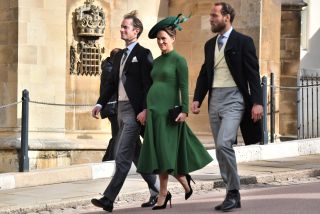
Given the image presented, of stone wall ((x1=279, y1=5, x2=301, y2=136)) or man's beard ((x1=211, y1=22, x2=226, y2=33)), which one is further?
stone wall ((x1=279, y1=5, x2=301, y2=136))

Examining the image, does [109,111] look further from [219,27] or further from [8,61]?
[219,27]

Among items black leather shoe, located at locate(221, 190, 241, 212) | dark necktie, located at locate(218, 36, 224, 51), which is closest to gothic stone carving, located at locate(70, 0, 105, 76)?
dark necktie, located at locate(218, 36, 224, 51)

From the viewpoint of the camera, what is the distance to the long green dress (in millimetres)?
9398

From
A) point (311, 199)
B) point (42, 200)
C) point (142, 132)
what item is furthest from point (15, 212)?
point (311, 199)

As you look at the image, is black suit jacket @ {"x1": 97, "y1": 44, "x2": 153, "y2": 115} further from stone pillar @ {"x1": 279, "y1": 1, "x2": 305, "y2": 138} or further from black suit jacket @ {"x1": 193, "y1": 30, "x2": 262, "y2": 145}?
stone pillar @ {"x1": 279, "y1": 1, "x2": 305, "y2": 138}

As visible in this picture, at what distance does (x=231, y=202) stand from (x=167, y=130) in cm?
90

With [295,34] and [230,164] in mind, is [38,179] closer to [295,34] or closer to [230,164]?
[230,164]

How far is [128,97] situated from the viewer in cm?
968

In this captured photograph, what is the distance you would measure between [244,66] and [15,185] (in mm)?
3555

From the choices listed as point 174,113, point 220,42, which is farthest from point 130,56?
point 220,42

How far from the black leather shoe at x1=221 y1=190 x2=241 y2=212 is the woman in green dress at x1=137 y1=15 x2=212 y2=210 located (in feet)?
1.38

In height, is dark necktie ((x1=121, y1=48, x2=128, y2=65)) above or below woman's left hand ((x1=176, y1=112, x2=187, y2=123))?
above

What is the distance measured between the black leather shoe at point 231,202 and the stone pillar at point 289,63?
1474 cm

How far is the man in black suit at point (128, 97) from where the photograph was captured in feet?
31.4
